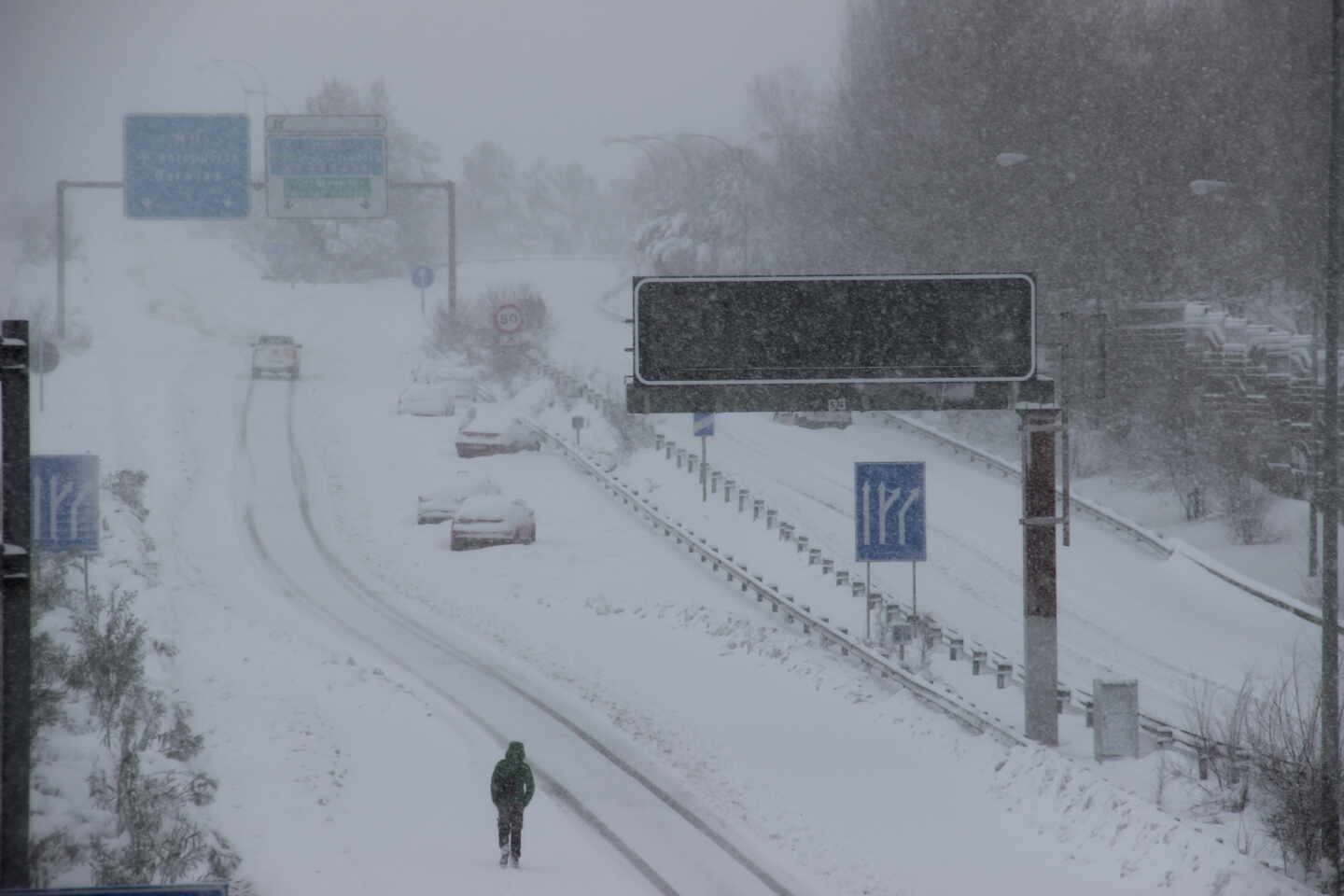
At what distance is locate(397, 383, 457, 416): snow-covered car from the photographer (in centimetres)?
4359

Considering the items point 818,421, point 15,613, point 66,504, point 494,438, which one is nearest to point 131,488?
point 494,438

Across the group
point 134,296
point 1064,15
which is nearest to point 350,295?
point 134,296

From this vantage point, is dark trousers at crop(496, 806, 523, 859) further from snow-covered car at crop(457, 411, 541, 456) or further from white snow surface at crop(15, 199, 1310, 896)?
snow-covered car at crop(457, 411, 541, 456)

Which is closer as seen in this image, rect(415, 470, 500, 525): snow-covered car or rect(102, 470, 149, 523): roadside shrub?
rect(415, 470, 500, 525): snow-covered car

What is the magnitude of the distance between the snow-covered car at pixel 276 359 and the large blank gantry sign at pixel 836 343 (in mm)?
37277

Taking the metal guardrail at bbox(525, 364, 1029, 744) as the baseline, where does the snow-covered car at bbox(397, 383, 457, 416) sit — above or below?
above

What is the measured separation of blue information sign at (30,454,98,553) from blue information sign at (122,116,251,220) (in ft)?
23.5

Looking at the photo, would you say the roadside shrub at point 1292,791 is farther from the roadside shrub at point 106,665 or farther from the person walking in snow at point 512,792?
the roadside shrub at point 106,665

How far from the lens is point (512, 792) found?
13742 mm

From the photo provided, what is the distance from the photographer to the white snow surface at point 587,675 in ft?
45.7

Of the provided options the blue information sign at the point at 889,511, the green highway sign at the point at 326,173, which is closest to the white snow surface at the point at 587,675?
the blue information sign at the point at 889,511

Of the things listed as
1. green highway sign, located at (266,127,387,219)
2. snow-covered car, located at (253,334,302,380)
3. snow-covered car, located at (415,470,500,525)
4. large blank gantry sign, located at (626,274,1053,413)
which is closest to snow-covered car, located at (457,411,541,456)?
snow-covered car, located at (415,470,500,525)

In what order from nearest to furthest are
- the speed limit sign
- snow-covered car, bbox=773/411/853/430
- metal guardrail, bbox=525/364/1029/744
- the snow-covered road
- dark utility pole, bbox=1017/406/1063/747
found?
dark utility pole, bbox=1017/406/1063/747
metal guardrail, bbox=525/364/1029/744
the snow-covered road
snow-covered car, bbox=773/411/853/430
the speed limit sign

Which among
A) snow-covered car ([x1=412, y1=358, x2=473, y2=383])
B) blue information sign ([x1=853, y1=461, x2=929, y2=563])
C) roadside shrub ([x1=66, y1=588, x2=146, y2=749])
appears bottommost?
roadside shrub ([x1=66, y1=588, x2=146, y2=749])
